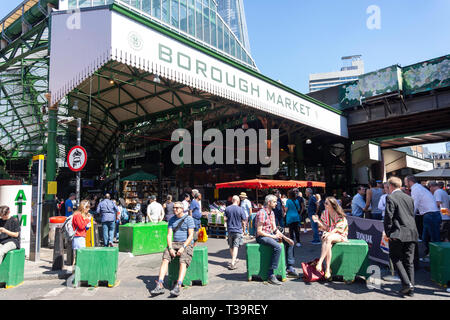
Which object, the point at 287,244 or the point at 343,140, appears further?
the point at 343,140

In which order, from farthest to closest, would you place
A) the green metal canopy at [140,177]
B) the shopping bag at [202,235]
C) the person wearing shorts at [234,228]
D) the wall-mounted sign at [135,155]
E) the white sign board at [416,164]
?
1. the white sign board at [416,164]
2. the wall-mounted sign at [135,155]
3. the green metal canopy at [140,177]
4. the shopping bag at [202,235]
5. the person wearing shorts at [234,228]

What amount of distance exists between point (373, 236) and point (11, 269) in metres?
8.07

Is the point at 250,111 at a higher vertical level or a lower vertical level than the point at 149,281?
higher

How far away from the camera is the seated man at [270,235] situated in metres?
5.79

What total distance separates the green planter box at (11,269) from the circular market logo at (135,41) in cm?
563

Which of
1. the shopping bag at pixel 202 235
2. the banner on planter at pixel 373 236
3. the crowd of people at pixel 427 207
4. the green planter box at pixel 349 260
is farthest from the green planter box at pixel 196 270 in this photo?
the shopping bag at pixel 202 235

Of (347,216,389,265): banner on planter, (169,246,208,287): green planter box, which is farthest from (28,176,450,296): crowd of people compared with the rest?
(347,216,389,265): banner on planter

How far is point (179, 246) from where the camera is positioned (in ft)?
18.2

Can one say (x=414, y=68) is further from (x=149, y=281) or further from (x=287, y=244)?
(x=149, y=281)

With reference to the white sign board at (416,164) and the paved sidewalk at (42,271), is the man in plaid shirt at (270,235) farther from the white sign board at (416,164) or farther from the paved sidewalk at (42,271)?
the white sign board at (416,164)
